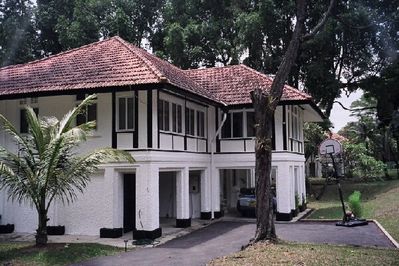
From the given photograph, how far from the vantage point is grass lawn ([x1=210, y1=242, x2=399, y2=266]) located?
32.0 ft

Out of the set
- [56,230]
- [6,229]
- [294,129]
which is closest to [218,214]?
[294,129]

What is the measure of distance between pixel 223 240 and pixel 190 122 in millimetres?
5784

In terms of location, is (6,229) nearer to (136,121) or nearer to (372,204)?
(136,121)

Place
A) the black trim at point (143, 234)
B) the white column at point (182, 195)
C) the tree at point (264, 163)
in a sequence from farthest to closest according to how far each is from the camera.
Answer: the white column at point (182, 195) < the black trim at point (143, 234) < the tree at point (264, 163)

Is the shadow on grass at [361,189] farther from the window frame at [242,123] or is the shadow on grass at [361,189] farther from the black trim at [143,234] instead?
the black trim at [143,234]

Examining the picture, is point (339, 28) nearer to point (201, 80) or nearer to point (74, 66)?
point (201, 80)

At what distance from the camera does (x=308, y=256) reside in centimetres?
1021

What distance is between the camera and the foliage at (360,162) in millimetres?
30328

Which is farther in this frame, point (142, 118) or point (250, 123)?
point (250, 123)

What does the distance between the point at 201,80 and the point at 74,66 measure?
24.6ft

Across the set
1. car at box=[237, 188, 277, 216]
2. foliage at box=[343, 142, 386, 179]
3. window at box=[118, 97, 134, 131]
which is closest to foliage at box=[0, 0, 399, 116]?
foliage at box=[343, 142, 386, 179]

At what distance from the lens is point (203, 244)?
13766 millimetres

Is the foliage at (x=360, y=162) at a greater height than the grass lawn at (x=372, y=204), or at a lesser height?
greater

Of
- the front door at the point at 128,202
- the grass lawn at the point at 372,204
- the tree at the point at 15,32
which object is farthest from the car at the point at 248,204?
the tree at the point at 15,32
